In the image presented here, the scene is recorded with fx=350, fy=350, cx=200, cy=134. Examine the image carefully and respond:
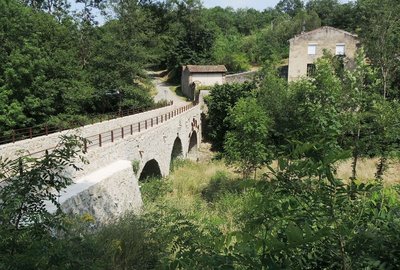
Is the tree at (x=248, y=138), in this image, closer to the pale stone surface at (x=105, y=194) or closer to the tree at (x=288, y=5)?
the pale stone surface at (x=105, y=194)

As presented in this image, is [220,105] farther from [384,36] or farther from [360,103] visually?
[360,103]

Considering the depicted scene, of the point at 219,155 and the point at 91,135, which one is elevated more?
the point at 91,135

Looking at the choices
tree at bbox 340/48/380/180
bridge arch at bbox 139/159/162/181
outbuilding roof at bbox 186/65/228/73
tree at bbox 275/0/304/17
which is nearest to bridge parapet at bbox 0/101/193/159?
bridge arch at bbox 139/159/162/181

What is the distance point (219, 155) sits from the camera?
32125mm

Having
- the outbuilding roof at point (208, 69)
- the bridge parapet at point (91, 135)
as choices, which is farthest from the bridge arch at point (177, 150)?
the outbuilding roof at point (208, 69)

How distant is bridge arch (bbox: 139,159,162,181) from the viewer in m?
19.2

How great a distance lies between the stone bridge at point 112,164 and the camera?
9.61 meters

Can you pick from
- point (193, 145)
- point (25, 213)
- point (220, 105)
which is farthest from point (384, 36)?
point (25, 213)

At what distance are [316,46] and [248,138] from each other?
73.3 feet

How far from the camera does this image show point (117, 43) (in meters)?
29.2

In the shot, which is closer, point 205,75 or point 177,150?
A: point 177,150

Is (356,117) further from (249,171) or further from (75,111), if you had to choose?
(75,111)

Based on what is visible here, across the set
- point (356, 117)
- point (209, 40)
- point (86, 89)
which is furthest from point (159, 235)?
point (209, 40)

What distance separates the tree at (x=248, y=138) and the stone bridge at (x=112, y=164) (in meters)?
4.12
